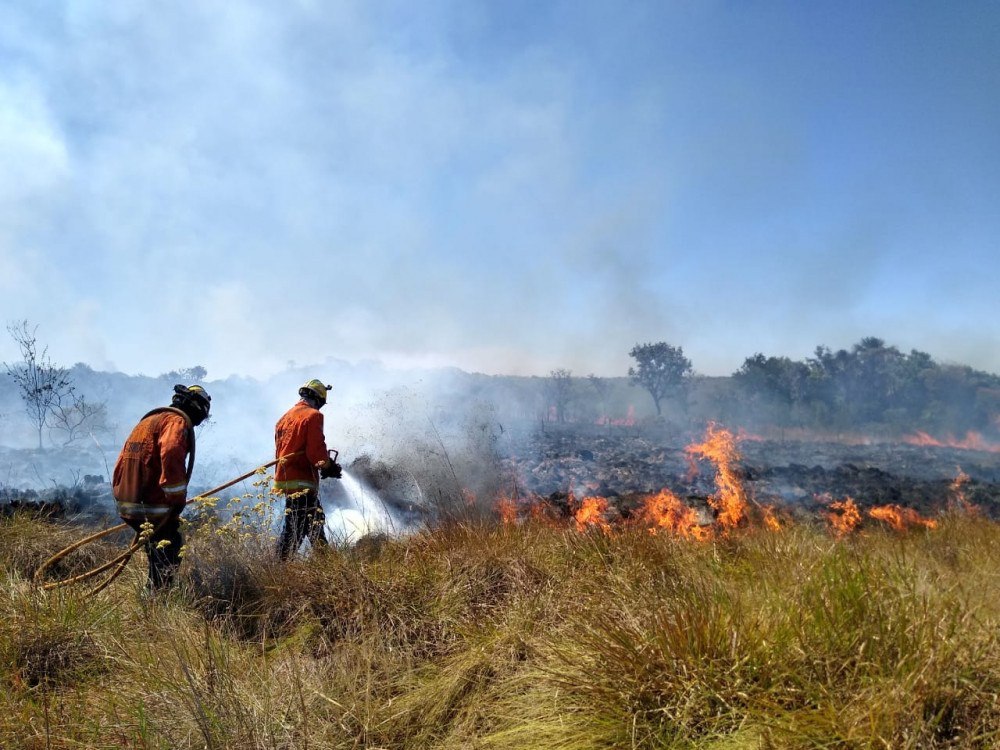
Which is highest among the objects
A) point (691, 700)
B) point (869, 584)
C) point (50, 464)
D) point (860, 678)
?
point (869, 584)

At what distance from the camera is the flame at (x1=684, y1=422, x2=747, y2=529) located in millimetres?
8039

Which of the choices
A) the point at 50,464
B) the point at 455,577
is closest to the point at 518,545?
the point at 455,577

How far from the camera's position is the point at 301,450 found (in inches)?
232

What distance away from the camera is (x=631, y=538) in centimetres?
404

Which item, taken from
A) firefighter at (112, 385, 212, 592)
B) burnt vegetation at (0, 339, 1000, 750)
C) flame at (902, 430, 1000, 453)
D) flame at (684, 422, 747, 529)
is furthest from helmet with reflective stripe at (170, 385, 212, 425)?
flame at (902, 430, 1000, 453)

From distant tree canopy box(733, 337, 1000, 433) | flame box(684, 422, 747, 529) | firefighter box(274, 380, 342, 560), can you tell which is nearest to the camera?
firefighter box(274, 380, 342, 560)

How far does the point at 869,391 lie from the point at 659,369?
15578 millimetres

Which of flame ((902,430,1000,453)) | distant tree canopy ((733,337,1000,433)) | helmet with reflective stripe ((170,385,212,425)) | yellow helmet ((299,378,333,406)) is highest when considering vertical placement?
distant tree canopy ((733,337,1000,433))

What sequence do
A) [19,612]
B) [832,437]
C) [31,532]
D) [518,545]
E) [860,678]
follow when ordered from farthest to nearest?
Result: [832,437] < [31,532] < [518,545] < [19,612] < [860,678]

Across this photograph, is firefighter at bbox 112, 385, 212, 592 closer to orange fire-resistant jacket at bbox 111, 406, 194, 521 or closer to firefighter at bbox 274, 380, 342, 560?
orange fire-resistant jacket at bbox 111, 406, 194, 521

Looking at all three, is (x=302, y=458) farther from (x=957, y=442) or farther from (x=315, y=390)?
(x=957, y=442)

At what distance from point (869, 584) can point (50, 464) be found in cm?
2536

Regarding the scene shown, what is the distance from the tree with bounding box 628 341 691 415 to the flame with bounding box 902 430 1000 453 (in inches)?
707

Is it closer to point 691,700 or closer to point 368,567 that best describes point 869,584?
point 691,700
